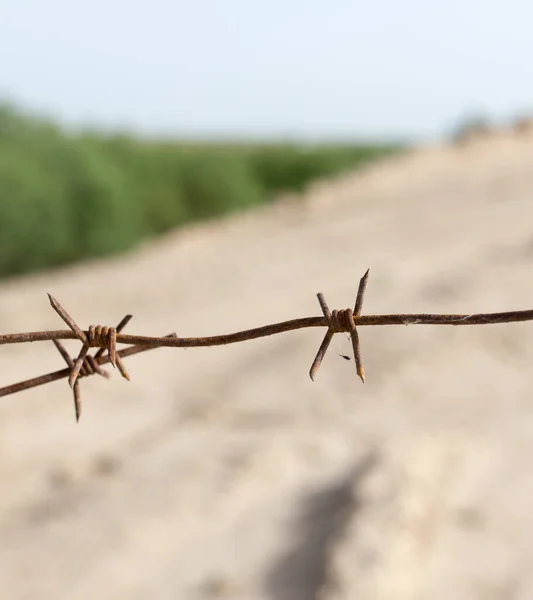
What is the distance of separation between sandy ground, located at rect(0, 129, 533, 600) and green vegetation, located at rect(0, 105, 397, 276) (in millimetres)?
3430

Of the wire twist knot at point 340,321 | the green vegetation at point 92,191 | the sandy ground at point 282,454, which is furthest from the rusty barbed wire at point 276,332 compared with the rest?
the green vegetation at point 92,191

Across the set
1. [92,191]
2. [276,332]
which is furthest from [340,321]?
[92,191]

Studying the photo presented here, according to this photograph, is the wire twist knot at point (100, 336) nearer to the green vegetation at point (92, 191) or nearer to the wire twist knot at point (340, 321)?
the wire twist knot at point (340, 321)

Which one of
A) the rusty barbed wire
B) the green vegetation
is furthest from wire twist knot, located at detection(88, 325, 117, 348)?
the green vegetation

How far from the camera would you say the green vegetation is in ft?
34.9

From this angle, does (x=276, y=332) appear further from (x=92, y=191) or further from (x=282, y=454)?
(x=92, y=191)

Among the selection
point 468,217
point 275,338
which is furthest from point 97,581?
point 468,217

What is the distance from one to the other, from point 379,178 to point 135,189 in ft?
15.2

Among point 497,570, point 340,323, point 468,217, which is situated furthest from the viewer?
point 468,217

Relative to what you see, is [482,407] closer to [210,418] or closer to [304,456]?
[304,456]

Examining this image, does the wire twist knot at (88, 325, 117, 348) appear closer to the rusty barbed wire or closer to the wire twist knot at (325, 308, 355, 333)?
the rusty barbed wire

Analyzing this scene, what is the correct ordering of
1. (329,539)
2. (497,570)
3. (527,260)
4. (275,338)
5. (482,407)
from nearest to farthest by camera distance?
(497,570) → (329,539) → (482,407) → (275,338) → (527,260)

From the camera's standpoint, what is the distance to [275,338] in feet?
18.2

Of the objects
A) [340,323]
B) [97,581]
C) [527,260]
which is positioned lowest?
[97,581]
